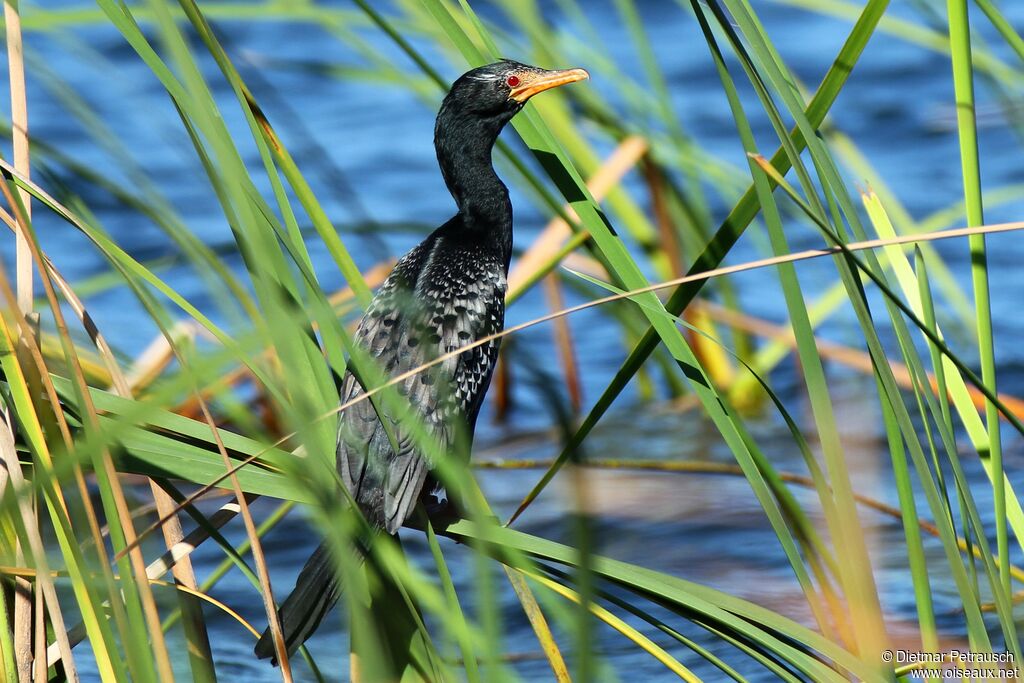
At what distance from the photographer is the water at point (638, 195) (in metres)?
3.99

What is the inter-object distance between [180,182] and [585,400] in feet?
13.8

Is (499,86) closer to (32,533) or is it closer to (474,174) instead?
(474,174)

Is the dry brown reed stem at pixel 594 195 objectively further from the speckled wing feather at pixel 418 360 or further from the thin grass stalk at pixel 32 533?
the thin grass stalk at pixel 32 533

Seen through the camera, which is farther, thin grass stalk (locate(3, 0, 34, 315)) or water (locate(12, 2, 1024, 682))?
water (locate(12, 2, 1024, 682))

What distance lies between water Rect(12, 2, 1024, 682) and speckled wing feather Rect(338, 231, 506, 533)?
0.60ft

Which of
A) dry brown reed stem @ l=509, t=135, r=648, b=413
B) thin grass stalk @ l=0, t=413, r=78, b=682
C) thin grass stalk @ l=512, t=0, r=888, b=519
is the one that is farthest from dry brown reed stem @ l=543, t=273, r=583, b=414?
thin grass stalk @ l=0, t=413, r=78, b=682

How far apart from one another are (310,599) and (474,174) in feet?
4.82

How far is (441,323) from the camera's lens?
293 centimetres

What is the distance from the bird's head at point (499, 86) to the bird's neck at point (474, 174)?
0.20 feet

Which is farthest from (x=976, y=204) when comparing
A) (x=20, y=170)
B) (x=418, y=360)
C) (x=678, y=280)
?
(x=20, y=170)

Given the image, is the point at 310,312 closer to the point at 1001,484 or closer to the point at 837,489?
the point at 837,489

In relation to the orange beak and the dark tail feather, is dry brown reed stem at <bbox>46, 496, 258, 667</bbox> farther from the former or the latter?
the orange beak

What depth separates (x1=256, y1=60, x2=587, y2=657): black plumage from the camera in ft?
8.42

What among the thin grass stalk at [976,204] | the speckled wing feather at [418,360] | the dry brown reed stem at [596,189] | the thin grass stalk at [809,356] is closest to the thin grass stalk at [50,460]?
the speckled wing feather at [418,360]
